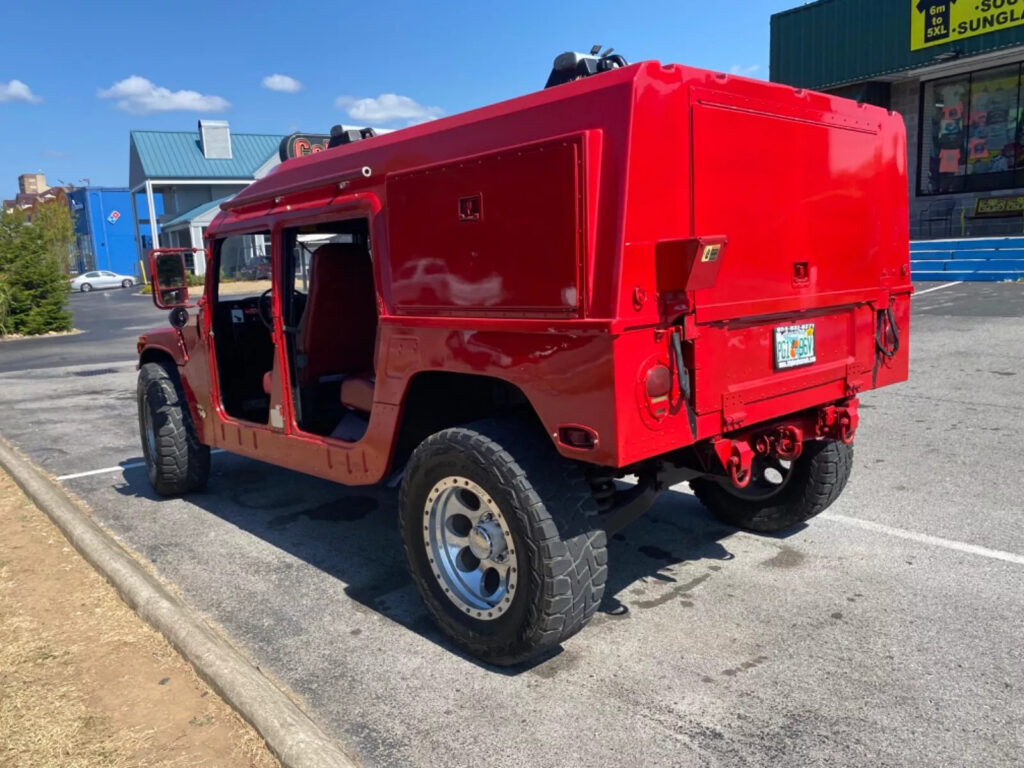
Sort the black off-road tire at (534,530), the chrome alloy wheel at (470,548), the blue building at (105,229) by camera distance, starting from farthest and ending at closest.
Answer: the blue building at (105,229) < the chrome alloy wheel at (470,548) < the black off-road tire at (534,530)

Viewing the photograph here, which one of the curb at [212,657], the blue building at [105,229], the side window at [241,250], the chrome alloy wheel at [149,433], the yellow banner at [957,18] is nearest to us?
the curb at [212,657]

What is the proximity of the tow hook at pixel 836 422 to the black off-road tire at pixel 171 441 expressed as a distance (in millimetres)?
4296

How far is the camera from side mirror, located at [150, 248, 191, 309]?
5516 mm

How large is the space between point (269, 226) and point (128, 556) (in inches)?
84.8

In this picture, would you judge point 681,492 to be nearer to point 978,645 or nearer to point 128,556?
point 978,645

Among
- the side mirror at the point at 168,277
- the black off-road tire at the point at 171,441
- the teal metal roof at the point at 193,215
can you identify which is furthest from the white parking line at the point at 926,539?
the teal metal roof at the point at 193,215

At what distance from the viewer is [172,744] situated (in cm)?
295

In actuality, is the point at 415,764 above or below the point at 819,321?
below

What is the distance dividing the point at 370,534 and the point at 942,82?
27.4 m

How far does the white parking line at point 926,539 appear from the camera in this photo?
14.2ft

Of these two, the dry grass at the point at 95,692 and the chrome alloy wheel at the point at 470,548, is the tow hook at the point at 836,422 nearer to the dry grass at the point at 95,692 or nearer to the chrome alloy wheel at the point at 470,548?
the chrome alloy wheel at the point at 470,548

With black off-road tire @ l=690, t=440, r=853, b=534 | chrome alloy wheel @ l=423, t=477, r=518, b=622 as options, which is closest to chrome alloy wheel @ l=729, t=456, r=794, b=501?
black off-road tire @ l=690, t=440, r=853, b=534

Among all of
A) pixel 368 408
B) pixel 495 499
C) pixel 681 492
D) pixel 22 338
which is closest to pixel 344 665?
pixel 495 499

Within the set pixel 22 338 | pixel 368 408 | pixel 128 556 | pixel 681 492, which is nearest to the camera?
pixel 368 408
